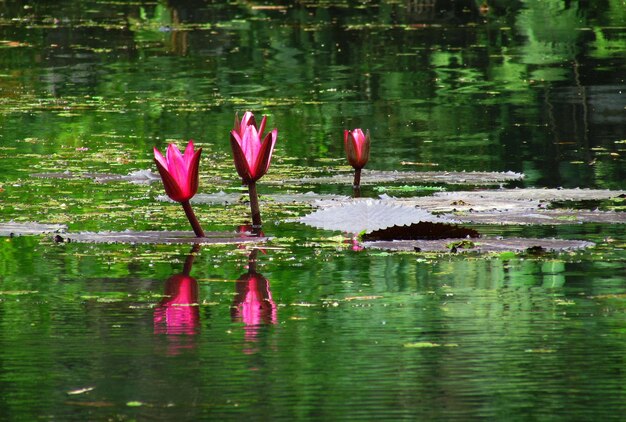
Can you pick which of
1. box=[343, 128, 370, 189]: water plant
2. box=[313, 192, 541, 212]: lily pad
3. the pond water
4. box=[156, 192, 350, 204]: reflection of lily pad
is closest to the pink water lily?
the pond water

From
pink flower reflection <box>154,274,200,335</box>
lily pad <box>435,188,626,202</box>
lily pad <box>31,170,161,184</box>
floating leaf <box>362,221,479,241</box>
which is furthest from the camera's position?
lily pad <box>31,170,161,184</box>

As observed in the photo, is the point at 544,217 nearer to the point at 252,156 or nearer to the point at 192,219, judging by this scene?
the point at 252,156

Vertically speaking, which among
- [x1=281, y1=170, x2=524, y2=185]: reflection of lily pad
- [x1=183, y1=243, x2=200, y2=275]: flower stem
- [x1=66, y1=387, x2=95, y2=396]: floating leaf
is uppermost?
[x1=281, y1=170, x2=524, y2=185]: reflection of lily pad

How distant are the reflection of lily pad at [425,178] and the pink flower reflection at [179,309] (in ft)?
6.70

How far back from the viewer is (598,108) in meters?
9.16

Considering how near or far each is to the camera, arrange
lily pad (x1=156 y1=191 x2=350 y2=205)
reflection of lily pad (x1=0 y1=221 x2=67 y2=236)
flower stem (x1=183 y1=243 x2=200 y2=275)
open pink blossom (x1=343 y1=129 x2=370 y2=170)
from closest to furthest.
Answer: flower stem (x1=183 y1=243 x2=200 y2=275), reflection of lily pad (x1=0 y1=221 x2=67 y2=236), lily pad (x1=156 y1=191 x2=350 y2=205), open pink blossom (x1=343 y1=129 x2=370 y2=170)

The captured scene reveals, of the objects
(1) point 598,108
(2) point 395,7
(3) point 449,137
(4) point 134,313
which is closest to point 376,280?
(4) point 134,313

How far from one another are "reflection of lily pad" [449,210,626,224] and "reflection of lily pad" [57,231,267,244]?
0.76 meters

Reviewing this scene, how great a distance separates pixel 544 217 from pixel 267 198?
1.16m

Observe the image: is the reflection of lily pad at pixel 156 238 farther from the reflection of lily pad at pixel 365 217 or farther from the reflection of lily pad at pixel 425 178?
the reflection of lily pad at pixel 425 178

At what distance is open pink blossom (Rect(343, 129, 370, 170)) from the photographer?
6055 millimetres

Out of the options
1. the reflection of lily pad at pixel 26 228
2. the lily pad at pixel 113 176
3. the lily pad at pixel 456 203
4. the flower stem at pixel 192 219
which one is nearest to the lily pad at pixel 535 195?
the lily pad at pixel 456 203

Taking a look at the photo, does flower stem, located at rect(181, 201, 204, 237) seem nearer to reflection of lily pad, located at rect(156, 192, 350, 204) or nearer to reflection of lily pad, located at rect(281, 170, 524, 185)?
reflection of lily pad, located at rect(156, 192, 350, 204)

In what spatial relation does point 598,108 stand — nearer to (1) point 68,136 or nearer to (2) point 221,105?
(2) point 221,105
